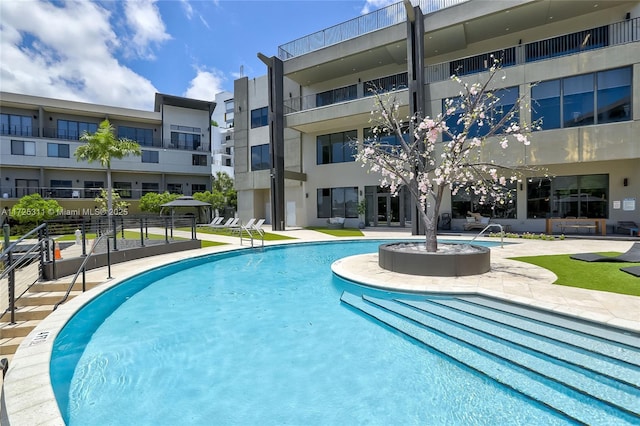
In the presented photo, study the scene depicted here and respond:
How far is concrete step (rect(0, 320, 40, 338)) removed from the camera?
4.89m

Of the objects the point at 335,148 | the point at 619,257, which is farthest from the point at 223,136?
the point at 619,257

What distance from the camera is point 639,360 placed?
3707 millimetres

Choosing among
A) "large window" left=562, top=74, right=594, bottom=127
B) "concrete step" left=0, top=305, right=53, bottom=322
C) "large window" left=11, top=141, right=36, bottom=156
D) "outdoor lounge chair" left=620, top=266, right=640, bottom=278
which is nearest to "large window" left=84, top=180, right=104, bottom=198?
"large window" left=11, top=141, right=36, bottom=156

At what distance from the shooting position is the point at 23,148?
28812 mm

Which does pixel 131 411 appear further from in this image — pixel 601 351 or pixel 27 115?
pixel 27 115

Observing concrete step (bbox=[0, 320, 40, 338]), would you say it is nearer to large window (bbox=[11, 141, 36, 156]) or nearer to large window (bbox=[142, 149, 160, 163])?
large window (bbox=[142, 149, 160, 163])

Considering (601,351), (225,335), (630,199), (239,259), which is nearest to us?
(601,351)

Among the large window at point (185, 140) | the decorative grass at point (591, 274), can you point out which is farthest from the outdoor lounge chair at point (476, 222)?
the large window at point (185, 140)

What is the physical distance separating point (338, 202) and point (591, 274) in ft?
53.8

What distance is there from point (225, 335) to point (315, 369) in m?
1.79

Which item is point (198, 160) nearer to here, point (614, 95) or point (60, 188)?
point (60, 188)

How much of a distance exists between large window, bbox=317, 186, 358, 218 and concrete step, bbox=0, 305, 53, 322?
58.8 feet

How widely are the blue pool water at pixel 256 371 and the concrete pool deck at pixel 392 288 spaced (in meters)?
0.32

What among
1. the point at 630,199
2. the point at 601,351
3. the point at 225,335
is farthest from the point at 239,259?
the point at 630,199
